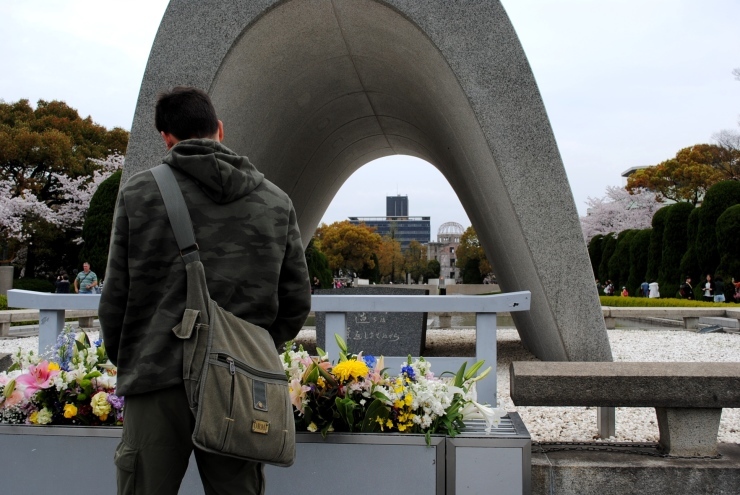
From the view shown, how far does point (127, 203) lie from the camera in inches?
77.7

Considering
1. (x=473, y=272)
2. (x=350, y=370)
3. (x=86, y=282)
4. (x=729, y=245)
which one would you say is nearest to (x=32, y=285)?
(x=86, y=282)

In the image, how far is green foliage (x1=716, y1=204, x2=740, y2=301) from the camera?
20.7 metres

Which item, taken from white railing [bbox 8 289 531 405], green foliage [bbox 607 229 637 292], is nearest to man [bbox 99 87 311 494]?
white railing [bbox 8 289 531 405]

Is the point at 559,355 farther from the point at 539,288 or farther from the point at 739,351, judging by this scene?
the point at 739,351

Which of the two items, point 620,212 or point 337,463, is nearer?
point 337,463

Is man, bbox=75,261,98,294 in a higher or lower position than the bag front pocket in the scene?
higher

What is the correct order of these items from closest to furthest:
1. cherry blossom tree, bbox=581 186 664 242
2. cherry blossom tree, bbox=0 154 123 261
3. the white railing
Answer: the white railing
cherry blossom tree, bbox=0 154 123 261
cherry blossom tree, bbox=581 186 664 242

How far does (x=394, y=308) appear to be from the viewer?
3.59 m

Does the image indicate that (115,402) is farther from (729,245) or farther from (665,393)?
(729,245)

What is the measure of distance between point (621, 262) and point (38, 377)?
31.7 metres

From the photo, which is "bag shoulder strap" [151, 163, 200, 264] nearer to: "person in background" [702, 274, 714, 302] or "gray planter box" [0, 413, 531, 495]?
"gray planter box" [0, 413, 531, 495]

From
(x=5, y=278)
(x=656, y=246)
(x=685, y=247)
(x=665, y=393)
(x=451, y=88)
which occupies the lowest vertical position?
(x=665, y=393)

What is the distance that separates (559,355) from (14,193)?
30.0 metres

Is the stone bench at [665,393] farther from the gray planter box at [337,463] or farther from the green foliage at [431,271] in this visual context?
the green foliage at [431,271]
